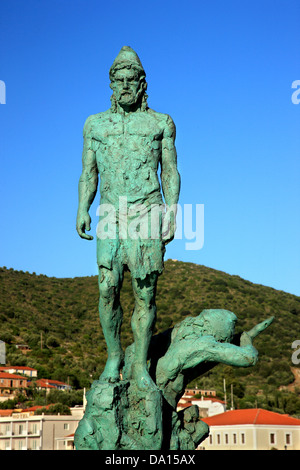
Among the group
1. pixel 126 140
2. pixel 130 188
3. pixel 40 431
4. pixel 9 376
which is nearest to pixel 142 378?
pixel 130 188

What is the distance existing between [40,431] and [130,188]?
42.3 m

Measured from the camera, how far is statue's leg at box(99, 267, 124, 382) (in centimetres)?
680

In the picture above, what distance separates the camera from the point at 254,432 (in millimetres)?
42938

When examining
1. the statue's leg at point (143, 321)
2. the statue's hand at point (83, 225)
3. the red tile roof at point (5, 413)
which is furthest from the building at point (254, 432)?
the statue's hand at point (83, 225)

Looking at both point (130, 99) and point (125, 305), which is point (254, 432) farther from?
point (130, 99)

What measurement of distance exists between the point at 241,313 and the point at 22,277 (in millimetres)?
26671

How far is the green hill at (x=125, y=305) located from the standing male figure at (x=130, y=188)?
4085 cm

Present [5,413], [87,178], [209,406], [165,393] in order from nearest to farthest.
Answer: [87,178]
[165,393]
[209,406]
[5,413]

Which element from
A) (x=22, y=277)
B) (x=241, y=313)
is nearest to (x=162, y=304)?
(x=241, y=313)

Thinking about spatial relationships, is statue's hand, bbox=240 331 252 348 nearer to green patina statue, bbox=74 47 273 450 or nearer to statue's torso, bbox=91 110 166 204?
green patina statue, bbox=74 47 273 450

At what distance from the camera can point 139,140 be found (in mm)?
6953

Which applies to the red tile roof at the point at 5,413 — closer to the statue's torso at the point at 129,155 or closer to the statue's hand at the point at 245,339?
the statue's hand at the point at 245,339

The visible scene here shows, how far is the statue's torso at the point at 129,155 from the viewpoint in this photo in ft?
22.6
